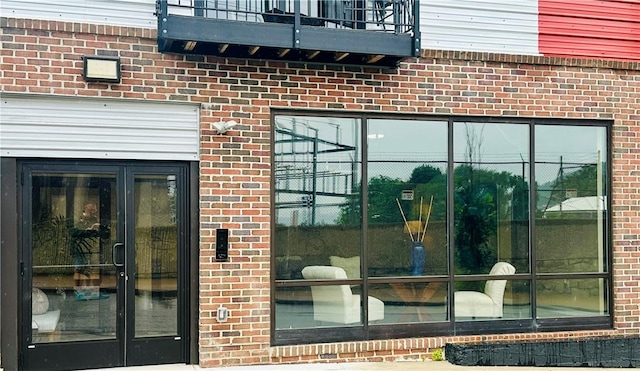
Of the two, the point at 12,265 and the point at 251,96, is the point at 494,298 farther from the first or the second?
the point at 12,265

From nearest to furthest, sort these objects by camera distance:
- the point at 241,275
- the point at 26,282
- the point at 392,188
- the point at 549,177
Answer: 1. the point at 26,282
2. the point at 241,275
3. the point at 392,188
4. the point at 549,177

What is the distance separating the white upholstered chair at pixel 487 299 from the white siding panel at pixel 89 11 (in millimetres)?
4595

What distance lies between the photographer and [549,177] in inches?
351

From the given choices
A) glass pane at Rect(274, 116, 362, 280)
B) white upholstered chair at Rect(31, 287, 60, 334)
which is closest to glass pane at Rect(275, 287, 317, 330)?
glass pane at Rect(274, 116, 362, 280)

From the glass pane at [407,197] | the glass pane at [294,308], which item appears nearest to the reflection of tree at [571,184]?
the glass pane at [407,197]

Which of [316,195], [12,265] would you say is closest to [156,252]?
[12,265]

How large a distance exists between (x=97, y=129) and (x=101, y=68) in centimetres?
60

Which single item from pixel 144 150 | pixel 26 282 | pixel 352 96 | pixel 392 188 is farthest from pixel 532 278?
pixel 26 282

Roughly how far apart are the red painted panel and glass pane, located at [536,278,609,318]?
2744mm

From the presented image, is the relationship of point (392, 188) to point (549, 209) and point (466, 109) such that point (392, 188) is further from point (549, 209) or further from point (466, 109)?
point (549, 209)

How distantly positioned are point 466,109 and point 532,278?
2.16 metres

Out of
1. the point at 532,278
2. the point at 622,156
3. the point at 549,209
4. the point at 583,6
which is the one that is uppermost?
the point at 583,6

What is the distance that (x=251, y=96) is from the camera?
7855mm

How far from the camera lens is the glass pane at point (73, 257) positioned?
728cm
